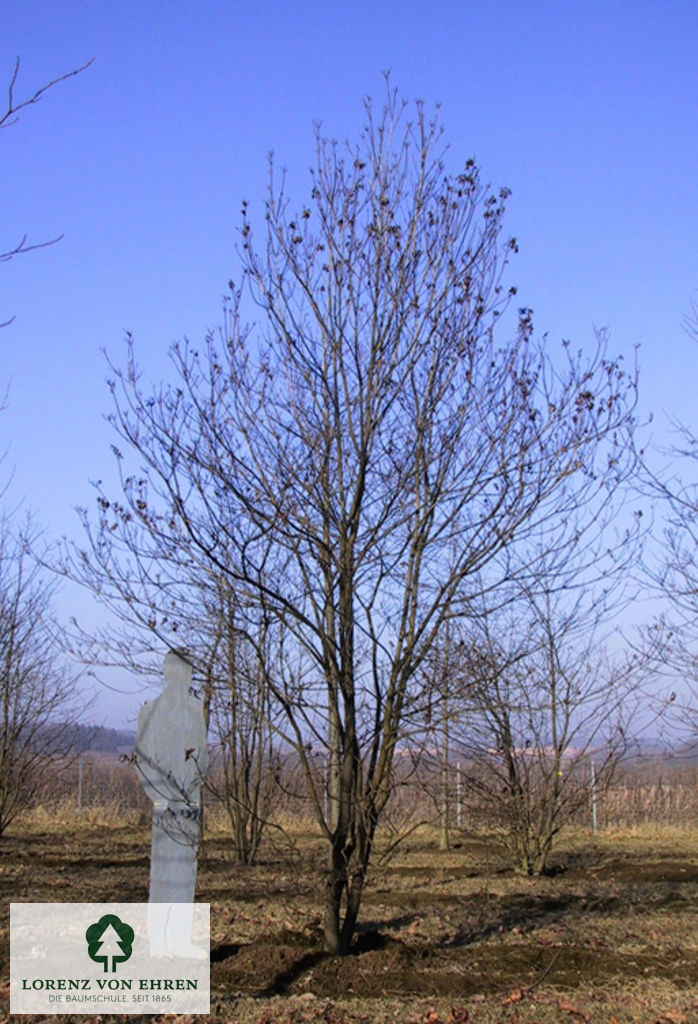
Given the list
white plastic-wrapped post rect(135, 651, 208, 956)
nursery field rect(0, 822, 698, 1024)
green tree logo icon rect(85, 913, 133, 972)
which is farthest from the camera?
green tree logo icon rect(85, 913, 133, 972)

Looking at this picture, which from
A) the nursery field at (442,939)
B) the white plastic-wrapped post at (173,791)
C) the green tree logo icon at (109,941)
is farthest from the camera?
the green tree logo icon at (109,941)

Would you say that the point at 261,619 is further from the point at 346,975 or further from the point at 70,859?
the point at 70,859

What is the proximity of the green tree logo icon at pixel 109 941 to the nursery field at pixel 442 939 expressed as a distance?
536 mm

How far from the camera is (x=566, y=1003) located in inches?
212

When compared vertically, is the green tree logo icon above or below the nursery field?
above

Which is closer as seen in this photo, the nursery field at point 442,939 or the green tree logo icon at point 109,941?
the nursery field at point 442,939

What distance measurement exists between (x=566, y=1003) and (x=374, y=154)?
5.24m

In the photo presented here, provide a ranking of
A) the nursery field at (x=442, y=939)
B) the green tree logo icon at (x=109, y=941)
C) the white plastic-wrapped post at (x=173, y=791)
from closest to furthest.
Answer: the nursery field at (x=442, y=939) < the white plastic-wrapped post at (x=173, y=791) < the green tree logo icon at (x=109, y=941)

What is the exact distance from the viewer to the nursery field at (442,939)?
5.30 m

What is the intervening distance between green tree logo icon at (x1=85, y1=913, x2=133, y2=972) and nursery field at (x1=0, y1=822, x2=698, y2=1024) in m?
0.54

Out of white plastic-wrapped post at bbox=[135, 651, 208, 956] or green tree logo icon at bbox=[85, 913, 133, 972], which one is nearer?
white plastic-wrapped post at bbox=[135, 651, 208, 956]

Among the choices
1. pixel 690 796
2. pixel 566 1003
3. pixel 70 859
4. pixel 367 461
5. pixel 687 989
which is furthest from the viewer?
pixel 690 796

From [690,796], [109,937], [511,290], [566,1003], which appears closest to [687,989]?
[566,1003]

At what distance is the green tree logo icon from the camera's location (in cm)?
608
